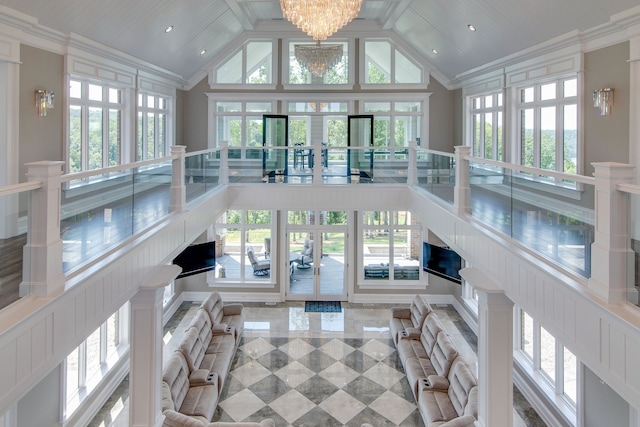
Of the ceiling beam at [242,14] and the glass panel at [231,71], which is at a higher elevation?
the ceiling beam at [242,14]

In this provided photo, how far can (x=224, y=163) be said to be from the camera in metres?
10.6

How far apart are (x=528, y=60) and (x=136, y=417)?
8728mm

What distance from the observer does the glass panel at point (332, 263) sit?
15000 millimetres

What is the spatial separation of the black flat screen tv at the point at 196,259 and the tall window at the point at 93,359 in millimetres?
1585

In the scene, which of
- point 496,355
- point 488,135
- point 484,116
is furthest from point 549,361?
point 484,116

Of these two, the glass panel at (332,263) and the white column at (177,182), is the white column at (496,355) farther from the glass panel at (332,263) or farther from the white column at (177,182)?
the glass panel at (332,263)

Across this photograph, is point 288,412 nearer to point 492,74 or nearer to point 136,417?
point 136,417

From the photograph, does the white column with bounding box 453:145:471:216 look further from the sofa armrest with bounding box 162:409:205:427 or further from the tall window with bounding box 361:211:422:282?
the tall window with bounding box 361:211:422:282

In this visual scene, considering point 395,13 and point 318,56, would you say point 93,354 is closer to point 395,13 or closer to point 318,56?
point 318,56

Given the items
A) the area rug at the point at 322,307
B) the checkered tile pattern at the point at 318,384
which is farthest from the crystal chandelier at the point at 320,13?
the area rug at the point at 322,307

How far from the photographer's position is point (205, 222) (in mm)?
8773

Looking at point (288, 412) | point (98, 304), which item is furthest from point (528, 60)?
point (98, 304)

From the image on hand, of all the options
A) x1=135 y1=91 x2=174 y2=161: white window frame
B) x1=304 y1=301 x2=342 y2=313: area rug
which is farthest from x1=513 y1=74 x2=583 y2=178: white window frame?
x1=135 y1=91 x2=174 y2=161: white window frame

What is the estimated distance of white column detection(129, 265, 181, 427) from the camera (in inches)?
217
